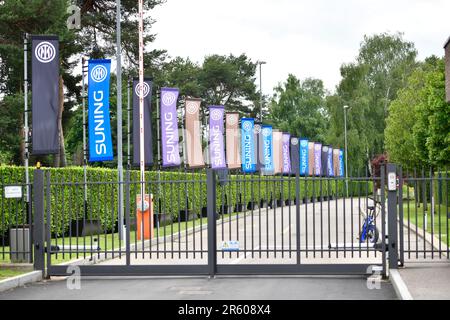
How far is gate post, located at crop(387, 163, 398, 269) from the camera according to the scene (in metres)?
15.4

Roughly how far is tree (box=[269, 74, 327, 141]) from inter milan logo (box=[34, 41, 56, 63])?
90.2 m

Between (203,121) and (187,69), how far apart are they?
15.6 meters

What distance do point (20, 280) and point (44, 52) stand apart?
26.3 feet

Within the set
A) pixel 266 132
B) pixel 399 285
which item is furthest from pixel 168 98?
pixel 266 132

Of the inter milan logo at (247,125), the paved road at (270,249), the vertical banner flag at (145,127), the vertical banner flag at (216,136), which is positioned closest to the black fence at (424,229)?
the paved road at (270,249)

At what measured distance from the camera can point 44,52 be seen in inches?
844

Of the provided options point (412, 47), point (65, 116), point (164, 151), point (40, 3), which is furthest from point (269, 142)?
point (412, 47)

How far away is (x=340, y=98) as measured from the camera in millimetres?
86562

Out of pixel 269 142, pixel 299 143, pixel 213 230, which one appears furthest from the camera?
pixel 299 143

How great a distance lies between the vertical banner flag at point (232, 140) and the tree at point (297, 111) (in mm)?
64543

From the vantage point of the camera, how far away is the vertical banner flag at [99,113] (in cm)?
2553

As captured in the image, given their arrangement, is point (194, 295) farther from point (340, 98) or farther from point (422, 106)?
point (340, 98)

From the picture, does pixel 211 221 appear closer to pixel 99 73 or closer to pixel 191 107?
pixel 99 73

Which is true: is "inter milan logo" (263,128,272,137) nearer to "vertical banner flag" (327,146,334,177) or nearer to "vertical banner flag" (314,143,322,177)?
"vertical banner flag" (314,143,322,177)
